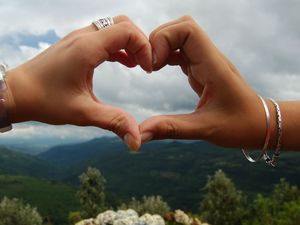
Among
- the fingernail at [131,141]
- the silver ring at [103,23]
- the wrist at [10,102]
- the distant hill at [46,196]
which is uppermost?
the silver ring at [103,23]

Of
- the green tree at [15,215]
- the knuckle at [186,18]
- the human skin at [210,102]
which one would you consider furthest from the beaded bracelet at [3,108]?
the green tree at [15,215]

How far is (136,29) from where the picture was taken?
325 centimetres

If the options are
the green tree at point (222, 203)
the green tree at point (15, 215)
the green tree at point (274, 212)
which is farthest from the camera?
the green tree at point (15, 215)

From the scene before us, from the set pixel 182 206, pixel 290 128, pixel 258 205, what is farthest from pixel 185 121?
pixel 182 206

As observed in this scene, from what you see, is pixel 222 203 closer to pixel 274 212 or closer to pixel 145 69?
pixel 274 212

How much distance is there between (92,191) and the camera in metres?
52.4

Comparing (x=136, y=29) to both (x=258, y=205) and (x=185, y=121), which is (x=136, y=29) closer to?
(x=185, y=121)

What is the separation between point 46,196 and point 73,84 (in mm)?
178759

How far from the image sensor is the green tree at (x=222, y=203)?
47.9 m

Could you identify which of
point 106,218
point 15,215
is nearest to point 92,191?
point 15,215

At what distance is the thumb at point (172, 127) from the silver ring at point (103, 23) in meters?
0.81

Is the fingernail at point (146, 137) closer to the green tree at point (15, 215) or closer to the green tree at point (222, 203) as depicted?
the green tree at point (222, 203)

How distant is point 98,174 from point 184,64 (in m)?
49.9

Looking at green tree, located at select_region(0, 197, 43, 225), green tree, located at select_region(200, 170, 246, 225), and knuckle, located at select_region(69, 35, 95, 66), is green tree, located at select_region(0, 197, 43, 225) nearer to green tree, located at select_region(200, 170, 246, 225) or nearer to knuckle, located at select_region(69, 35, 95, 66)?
green tree, located at select_region(200, 170, 246, 225)
